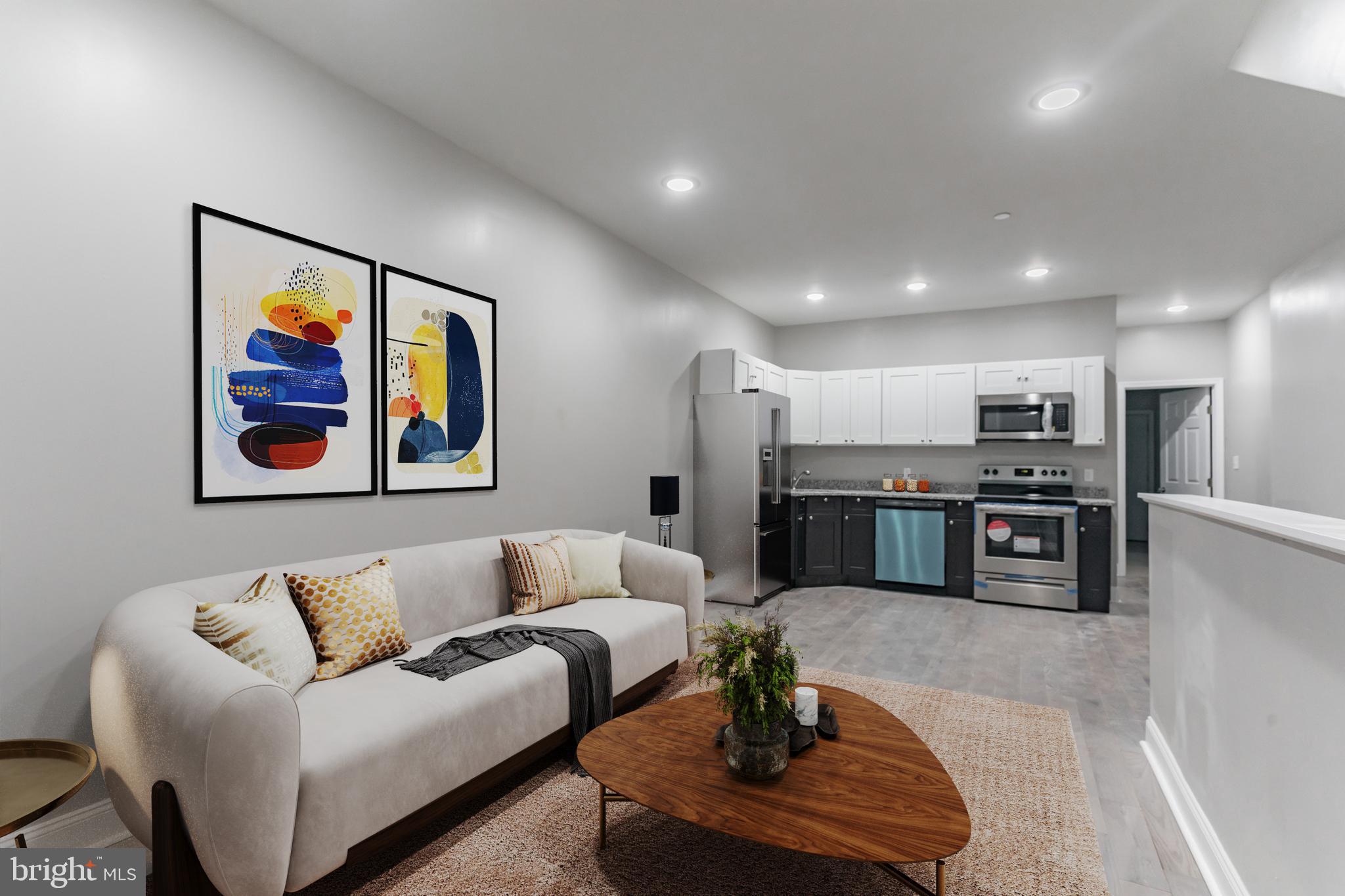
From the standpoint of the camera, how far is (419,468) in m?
3.08

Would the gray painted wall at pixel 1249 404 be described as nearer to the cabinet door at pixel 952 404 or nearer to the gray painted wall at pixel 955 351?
the gray painted wall at pixel 955 351

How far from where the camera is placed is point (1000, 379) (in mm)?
6098

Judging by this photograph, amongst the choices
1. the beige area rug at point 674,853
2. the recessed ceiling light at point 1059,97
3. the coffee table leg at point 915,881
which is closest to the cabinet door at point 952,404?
the recessed ceiling light at point 1059,97

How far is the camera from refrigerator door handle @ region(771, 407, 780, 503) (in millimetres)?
5785

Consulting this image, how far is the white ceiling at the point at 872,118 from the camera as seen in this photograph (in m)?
2.36

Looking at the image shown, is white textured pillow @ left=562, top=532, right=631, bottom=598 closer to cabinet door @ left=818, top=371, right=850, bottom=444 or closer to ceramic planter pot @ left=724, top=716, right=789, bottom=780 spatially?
ceramic planter pot @ left=724, top=716, right=789, bottom=780

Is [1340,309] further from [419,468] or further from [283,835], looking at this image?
[283,835]

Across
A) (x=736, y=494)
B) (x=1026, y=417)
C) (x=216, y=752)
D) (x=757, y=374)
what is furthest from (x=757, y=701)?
(x=1026, y=417)

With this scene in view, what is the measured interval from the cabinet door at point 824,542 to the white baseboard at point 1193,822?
3.58 metres

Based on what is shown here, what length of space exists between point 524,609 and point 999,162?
3283mm

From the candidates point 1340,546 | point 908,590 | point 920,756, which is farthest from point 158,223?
point 908,590

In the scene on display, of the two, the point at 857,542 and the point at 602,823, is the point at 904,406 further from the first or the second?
the point at 602,823

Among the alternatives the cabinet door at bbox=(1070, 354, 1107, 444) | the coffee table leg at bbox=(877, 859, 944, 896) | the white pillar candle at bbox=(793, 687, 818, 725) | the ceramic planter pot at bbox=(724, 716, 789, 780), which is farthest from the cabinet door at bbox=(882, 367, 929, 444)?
the ceramic planter pot at bbox=(724, 716, 789, 780)

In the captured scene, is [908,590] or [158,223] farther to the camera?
[908,590]
